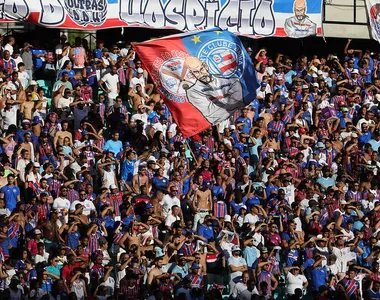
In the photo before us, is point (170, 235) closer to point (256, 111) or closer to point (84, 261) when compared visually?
point (84, 261)

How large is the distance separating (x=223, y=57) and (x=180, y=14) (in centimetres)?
485

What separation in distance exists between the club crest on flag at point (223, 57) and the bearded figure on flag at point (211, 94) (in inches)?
4.6

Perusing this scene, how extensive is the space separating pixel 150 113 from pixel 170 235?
4036mm

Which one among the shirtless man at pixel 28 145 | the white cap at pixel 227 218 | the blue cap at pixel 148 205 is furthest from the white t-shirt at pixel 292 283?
the shirtless man at pixel 28 145

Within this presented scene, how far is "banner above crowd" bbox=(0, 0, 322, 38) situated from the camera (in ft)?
93.8

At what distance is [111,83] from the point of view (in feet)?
91.4

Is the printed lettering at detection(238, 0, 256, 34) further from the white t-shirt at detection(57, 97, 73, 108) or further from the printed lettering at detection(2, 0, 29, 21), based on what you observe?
the white t-shirt at detection(57, 97, 73, 108)

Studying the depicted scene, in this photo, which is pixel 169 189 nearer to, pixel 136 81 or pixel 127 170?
pixel 127 170

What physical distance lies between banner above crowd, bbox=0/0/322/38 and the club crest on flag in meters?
4.47

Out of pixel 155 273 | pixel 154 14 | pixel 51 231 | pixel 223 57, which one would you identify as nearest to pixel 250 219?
pixel 155 273

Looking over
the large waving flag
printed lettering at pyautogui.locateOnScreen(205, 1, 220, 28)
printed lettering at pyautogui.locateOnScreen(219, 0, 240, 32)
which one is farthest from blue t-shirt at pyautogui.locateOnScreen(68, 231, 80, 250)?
printed lettering at pyautogui.locateOnScreen(219, 0, 240, 32)

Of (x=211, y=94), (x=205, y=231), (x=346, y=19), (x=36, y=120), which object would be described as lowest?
(x=205, y=231)

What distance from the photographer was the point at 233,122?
2812 centimetres

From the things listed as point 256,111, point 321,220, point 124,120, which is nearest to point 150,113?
point 124,120
